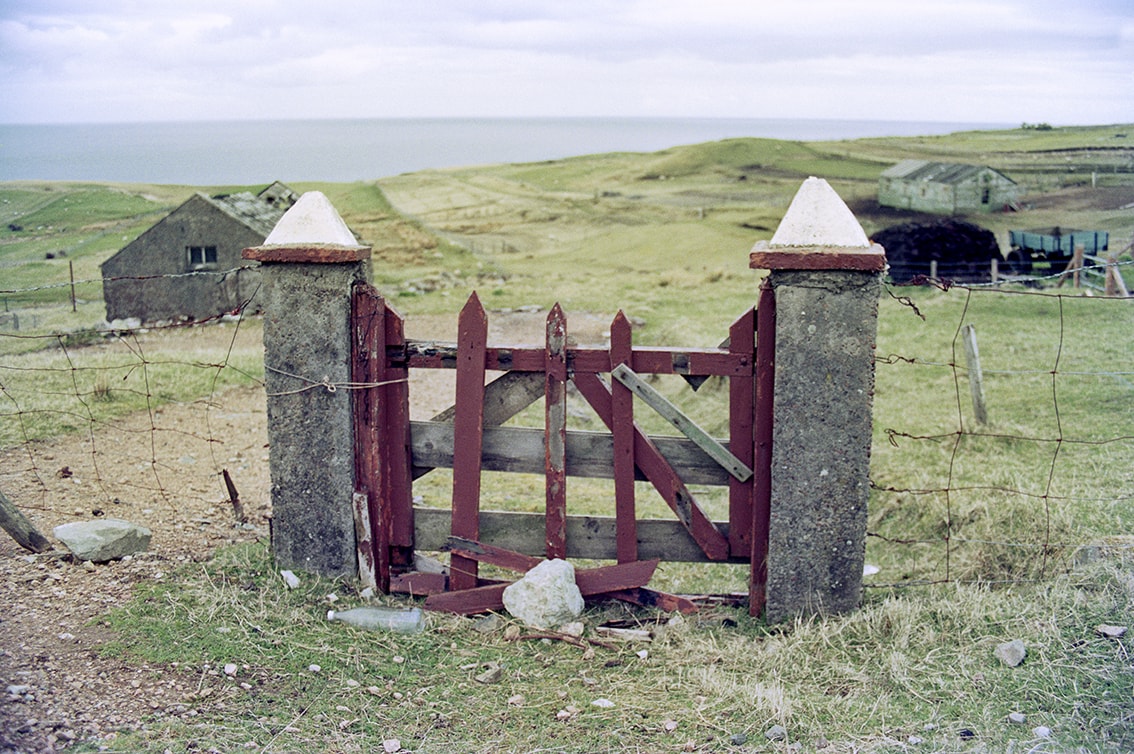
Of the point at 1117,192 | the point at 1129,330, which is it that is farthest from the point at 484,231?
the point at 1129,330

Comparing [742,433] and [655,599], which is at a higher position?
[742,433]

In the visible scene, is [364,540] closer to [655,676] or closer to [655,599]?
[655,599]

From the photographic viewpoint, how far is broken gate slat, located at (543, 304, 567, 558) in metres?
4.91

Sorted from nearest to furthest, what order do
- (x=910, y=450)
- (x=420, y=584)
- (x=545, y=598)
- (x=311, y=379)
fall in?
1. (x=545, y=598)
2. (x=311, y=379)
3. (x=420, y=584)
4. (x=910, y=450)

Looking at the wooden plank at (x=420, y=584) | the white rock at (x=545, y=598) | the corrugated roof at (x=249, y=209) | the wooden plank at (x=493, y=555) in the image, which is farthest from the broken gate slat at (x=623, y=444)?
the corrugated roof at (x=249, y=209)

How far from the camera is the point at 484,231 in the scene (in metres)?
41.4

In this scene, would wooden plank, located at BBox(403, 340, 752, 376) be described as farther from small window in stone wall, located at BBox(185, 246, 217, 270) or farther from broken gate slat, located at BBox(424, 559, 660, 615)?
small window in stone wall, located at BBox(185, 246, 217, 270)

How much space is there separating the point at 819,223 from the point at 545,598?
98.7 inches

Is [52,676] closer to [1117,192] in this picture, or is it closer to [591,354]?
[591,354]

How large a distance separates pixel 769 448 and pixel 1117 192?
27590 millimetres

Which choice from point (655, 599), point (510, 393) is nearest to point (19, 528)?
point (510, 393)

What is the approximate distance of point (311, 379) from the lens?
5191mm

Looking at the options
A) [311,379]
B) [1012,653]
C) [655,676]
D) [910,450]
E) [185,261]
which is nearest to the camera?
[1012,653]

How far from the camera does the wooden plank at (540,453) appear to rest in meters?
5.09
